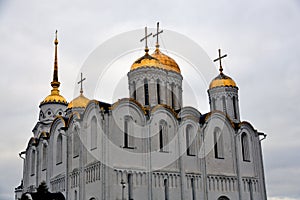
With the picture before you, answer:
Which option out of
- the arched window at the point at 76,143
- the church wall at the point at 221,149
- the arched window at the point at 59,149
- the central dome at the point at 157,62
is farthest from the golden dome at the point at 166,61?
the arched window at the point at 59,149

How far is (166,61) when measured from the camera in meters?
28.0

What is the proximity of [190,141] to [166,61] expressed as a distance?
6.11 metres

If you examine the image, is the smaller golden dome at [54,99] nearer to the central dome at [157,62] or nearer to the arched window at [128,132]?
the central dome at [157,62]

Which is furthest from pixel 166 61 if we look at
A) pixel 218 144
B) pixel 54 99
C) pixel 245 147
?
pixel 54 99

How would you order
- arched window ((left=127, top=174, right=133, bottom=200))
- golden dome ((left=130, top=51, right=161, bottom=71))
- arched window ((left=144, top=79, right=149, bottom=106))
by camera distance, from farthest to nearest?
golden dome ((left=130, top=51, right=161, bottom=71))
arched window ((left=144, top=79, right=149, bottom=106))
arched window ((left=127, top=174, right=133, bottom=200))

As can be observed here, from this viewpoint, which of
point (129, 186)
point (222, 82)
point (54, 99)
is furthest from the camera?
point (54, 99)

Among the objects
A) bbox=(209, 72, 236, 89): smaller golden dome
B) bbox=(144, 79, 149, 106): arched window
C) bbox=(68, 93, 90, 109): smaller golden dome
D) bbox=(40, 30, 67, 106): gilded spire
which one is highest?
bbox=(40, 30, 67, 106): gilded spire

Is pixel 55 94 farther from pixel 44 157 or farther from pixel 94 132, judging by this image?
pixel 94 132

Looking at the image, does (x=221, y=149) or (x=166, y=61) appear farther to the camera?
(x=166, y=61)

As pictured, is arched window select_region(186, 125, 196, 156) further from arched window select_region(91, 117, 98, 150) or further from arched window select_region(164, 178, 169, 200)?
arched window select_region(91, 117, 98, 150)

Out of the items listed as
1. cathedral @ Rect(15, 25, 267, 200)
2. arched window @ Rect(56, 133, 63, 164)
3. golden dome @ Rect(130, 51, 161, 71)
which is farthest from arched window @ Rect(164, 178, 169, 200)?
golden dome @ Rect(130, 51, 161, 71)

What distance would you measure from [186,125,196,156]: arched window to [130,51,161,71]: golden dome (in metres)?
4.43

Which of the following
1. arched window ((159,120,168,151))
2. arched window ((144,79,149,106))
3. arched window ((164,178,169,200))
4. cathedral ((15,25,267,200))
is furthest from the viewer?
arched window ((144,79,149,106))

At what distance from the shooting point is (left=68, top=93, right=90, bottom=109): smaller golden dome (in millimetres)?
28656
